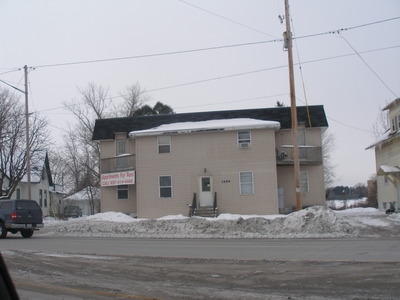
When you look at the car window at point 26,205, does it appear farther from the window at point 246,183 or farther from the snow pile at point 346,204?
the snow pile at point 346,204

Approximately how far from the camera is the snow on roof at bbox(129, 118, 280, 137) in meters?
31.3

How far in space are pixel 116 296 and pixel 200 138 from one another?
81.7 ft

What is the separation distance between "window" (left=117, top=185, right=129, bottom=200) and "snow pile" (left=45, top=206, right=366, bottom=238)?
30.6ft

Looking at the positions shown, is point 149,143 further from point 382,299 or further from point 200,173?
point 382,299

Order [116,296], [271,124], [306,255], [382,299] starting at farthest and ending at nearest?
[271,124], [306,255], [116,296], [382,299]

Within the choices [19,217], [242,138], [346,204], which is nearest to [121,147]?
[242,138]

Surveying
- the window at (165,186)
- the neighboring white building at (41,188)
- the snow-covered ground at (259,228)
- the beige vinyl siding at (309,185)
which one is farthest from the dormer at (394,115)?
the neighboring white building at (41,188)

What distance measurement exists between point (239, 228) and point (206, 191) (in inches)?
358

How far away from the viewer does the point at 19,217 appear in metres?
22.1

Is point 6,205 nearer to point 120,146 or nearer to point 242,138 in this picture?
point 120,146

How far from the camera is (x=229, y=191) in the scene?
103ft

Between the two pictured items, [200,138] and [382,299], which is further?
[200,138]

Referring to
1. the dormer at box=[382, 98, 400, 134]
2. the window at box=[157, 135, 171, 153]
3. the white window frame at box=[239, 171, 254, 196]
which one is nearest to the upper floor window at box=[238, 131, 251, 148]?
the white window frame at box=[239, 171, 254, 196]

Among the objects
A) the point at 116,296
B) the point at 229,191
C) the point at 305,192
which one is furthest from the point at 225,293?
the point at 305,192
